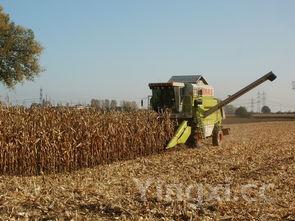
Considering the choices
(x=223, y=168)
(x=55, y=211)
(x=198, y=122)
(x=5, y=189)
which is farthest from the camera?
(x=198, y=122)

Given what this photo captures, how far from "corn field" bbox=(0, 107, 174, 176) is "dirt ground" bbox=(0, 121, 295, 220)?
718 millimetres

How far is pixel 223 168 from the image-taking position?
1302 centimetres

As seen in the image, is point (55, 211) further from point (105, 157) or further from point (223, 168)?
point (105, 157)

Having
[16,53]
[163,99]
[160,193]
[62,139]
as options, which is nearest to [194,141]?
[163,99]

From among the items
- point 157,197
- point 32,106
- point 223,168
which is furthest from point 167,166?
point 157,197

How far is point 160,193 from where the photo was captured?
338 inches

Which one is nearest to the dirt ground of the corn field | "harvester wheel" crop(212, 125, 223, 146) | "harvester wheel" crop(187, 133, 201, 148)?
the corn field

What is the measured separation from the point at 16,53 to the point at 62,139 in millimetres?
27841

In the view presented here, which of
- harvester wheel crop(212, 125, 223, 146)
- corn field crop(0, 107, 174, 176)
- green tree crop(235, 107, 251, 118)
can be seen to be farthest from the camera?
green tree crop(235, 107, 251, 118)

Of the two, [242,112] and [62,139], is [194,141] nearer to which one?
[62,139]

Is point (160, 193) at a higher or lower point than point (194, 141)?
lower

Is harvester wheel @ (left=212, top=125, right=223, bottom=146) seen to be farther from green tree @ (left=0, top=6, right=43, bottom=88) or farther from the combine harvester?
green tree @ (left=0, top=6, right=43, bottom=88)

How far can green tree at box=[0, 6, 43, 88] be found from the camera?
38625 millimetres

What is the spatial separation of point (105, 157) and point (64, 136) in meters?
2.04
